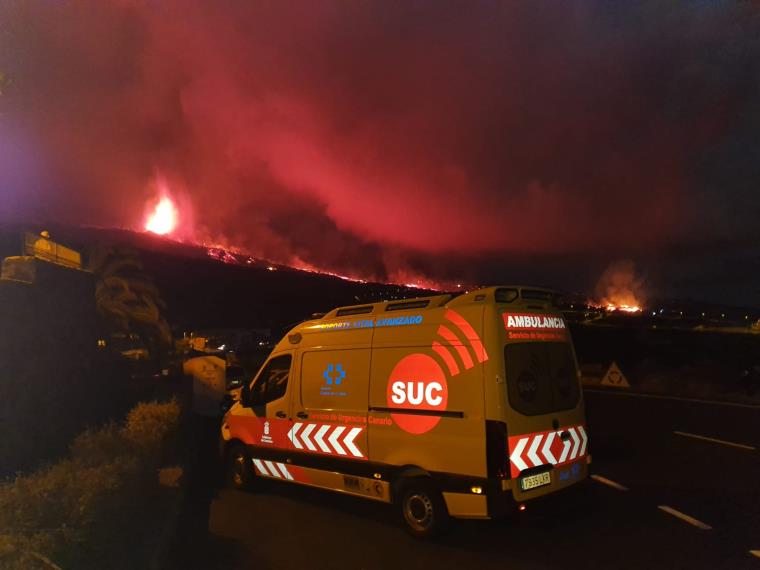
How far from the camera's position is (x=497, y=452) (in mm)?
5246

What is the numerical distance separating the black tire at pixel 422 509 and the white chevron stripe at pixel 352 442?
0.75m

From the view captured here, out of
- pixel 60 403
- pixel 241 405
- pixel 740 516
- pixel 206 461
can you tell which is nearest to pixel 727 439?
pixel 740 516

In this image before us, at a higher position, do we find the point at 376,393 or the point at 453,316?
the point at 453,316

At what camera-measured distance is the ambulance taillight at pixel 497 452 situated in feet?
17.2

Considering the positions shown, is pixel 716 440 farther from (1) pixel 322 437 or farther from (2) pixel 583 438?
(1) pixel 322 437

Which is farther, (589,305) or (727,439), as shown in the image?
(589,305)

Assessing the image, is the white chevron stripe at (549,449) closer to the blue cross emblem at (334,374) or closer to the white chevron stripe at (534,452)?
the white chevron stripe at (534,452)

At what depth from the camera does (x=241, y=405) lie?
26.9 ft

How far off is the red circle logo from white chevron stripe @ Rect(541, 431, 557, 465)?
1084 mm

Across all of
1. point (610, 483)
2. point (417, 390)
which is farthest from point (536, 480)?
point (610, 483)

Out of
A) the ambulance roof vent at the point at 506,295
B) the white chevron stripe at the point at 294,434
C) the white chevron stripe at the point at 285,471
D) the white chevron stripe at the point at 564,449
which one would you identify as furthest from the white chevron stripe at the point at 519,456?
the white chevron stripe at the point at 285,471

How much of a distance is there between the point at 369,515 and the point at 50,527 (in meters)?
3.39

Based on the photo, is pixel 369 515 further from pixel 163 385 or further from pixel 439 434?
pixel 163 385

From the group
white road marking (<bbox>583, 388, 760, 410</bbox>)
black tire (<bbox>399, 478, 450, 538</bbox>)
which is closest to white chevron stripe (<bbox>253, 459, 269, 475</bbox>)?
black tire (<bbox>399, 478, 450, 538</bbox>)
